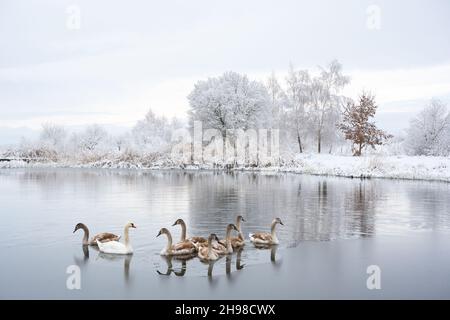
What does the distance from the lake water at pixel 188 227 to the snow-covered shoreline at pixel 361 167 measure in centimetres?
949

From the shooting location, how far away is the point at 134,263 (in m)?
11.2

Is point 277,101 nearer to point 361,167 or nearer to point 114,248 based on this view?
point 361,167

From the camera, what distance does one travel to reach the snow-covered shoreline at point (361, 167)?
39094 millimetres

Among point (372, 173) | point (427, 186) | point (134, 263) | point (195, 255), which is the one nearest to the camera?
point (134, 263)

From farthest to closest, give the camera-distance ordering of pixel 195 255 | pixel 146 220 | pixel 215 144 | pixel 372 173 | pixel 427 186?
pixel 215 144, pixel 372 173, pixel 427 186, pixel 146 220, pixel 195 255

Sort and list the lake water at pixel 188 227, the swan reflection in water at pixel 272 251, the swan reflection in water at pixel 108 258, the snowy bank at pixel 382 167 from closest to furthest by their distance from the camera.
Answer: the lake water at pixel 188 227 < the swan reflection in water at pixel 108 258 < the swan reflection in water at pixel 272 251 < the snowy bank at pixel 382 167

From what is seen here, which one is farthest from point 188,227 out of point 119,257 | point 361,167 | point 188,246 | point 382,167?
Answer: point 361,167

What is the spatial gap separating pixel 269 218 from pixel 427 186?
61.8 feet

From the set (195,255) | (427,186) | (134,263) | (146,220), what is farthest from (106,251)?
(427,186)

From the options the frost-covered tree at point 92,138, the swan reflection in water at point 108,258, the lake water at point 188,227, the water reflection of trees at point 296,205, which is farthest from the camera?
the frost-covered tree at point 92,138

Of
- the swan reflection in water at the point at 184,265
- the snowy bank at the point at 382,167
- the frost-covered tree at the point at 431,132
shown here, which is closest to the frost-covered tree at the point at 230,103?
the snowy bank at the point at 382,167

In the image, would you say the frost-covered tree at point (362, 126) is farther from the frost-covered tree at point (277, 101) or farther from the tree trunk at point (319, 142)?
the frost-covered tree at point (277, 101)

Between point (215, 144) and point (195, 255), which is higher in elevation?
point (215, 144)

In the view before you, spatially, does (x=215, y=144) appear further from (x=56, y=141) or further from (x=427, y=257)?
(x=56, y=141)
